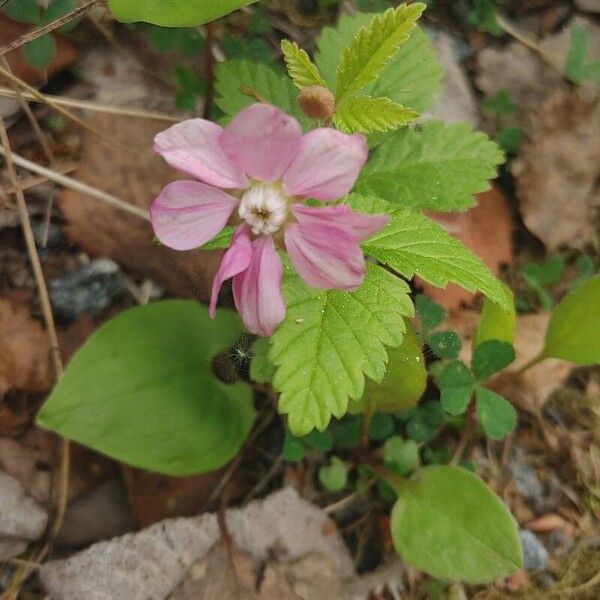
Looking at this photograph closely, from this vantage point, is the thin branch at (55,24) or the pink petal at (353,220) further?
the thin branch at (55,24)

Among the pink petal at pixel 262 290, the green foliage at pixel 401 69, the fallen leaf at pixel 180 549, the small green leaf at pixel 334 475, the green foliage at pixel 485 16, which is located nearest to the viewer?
the pink petal at pixel 262 290

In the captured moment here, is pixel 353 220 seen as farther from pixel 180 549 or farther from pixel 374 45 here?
pixel 180 549

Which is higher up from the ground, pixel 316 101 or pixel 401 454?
pixel 316 101

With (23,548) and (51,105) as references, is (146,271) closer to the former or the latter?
(51,105)

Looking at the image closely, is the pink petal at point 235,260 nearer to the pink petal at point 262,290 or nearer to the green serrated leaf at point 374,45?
the pink petal at point 262,290

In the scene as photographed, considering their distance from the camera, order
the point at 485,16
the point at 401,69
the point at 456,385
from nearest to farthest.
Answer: the point at 401,69 → the point at 456,385 → the point at 485,16

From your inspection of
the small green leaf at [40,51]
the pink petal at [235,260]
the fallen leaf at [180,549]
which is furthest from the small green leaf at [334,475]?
the small green leaf at [40,51]

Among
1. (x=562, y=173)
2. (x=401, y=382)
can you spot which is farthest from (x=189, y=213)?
(x=562, y=173)
